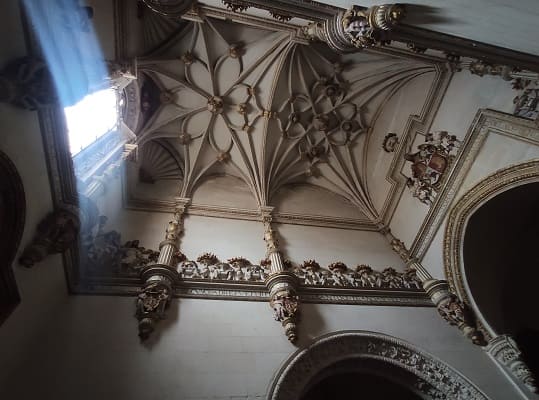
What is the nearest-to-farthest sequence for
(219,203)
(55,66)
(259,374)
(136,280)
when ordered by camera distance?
(55,66), (259,374), (136,280), (219,203)

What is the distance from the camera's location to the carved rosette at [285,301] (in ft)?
18.9

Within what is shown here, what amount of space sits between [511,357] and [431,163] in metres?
4.28

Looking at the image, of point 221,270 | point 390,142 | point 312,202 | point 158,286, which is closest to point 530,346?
point 390,142

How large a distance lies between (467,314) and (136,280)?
6368 millimetres

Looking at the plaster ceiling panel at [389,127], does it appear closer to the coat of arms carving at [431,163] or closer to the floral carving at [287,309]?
the coat of arms carving at [431,163]

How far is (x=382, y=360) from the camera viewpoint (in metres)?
5.87

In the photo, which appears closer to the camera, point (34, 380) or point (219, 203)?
point (34, 380)

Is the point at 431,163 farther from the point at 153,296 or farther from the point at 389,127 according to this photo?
the point at 153,296

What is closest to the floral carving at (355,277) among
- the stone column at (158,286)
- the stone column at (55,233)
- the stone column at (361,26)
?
the stone column at (158,286)

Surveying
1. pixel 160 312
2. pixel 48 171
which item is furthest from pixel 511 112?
pixel 48 171

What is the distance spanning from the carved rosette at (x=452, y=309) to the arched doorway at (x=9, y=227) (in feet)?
23.7

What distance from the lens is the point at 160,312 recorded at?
5.56 metres

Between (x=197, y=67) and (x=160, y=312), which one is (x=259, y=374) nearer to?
(x=160, y=312)


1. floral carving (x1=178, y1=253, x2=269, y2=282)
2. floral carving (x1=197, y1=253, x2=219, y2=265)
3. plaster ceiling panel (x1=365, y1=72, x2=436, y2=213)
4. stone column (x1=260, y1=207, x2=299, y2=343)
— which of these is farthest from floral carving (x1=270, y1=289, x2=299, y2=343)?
plaster ceiling panel (x1=365, y1=72, x2=436, y2=213)
